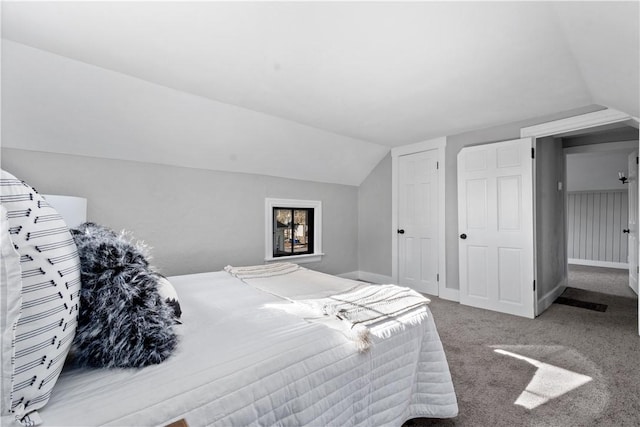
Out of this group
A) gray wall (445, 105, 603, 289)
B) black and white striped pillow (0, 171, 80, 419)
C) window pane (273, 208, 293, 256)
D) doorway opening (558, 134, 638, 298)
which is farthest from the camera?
doorway opening (558, 134, 638, 298)

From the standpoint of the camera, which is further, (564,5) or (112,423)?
(564,5)

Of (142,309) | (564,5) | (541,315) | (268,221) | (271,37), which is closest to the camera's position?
(142,309)

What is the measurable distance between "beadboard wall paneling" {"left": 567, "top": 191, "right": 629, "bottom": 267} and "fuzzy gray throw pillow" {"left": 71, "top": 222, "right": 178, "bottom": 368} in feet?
29.0

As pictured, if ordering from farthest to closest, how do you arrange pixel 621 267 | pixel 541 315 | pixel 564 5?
1. pixel 621 267
2. pixel 541 315
3. pixel 564 5

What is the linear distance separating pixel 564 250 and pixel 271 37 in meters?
5.24

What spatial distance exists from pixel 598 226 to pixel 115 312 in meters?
9.21

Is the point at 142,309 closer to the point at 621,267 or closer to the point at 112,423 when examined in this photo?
the point at 112,423

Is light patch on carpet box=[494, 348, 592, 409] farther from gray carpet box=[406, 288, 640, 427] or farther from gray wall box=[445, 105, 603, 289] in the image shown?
gray wall box=[445, 105, 603, 289]

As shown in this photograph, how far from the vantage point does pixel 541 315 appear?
136 inches

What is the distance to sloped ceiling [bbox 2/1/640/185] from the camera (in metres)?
1.65

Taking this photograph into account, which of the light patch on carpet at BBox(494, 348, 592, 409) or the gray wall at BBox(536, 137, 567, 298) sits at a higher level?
the gray wall at BBox(536, 137, 567, 298)

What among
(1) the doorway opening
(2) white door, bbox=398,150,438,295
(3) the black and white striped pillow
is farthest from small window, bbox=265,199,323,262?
(1) the doorway opening

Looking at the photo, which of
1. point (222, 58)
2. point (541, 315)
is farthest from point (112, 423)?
point (541, 315)

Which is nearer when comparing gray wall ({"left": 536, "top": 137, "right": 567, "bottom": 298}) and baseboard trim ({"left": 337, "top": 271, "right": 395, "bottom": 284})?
gray wall ({"left": 536, "top": 137, "right": 567, "bottom": 298})
